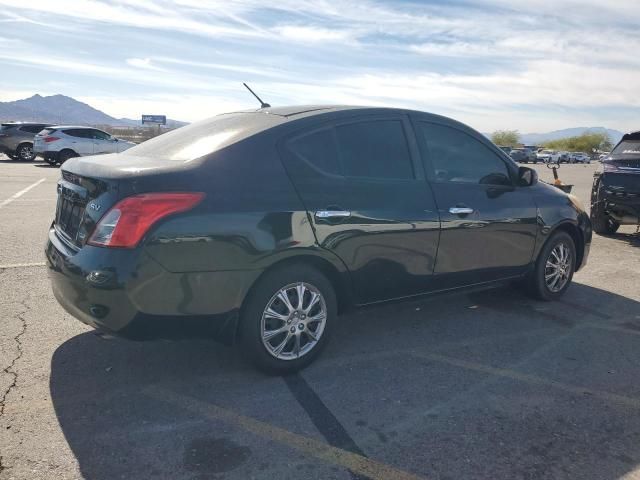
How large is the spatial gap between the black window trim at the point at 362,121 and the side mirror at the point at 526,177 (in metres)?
1.20

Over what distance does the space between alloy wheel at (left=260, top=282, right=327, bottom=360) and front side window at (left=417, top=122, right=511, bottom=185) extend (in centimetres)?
145

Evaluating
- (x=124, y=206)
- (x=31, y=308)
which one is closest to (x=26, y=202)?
(x=31, y=308)

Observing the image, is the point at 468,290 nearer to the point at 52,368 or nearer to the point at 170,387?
the point at 170,387

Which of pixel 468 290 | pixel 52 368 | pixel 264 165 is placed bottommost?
pixel 52 368

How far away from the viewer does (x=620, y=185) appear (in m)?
8.46

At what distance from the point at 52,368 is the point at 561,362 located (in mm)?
3516

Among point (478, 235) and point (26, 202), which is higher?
point (478, 235)

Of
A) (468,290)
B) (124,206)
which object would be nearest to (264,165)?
(124,206)

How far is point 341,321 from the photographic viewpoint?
490 cm

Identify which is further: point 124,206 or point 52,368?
point 52,368

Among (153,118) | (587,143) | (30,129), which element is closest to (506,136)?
(587,143)

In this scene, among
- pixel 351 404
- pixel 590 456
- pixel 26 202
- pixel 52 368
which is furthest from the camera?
pixel 26 202

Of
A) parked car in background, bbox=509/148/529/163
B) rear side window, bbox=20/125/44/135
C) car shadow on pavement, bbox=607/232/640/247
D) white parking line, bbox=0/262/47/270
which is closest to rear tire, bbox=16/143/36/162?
rear side window, bbox=20/125/44/135

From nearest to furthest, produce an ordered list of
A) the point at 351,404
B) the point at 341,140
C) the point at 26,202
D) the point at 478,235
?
the point at 351,404, the point at 341,140, the point at 478,235, the point at 26,202
